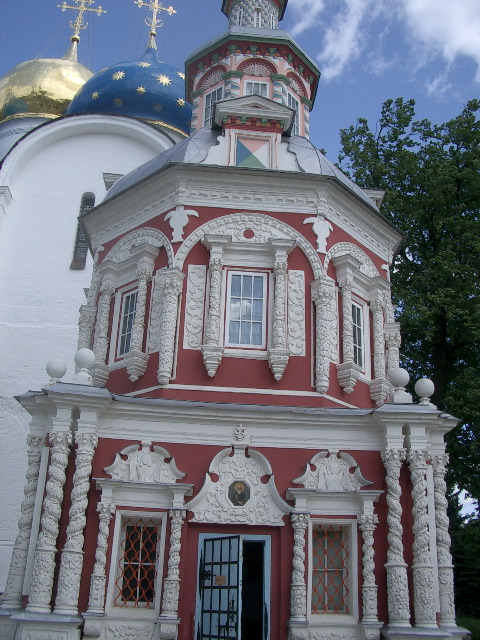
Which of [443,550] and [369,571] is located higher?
[443,550]

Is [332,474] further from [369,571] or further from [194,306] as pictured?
[194,306]

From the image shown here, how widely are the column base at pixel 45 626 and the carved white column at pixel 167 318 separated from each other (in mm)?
3388

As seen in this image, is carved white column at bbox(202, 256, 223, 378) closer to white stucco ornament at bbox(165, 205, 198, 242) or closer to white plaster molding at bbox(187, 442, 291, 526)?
white stucco ornament at bbox(165, 205, 198, 242)

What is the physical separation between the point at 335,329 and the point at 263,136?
12.2ft

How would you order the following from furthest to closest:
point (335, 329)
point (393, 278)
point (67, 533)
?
point (393, 278) → point (335, 329) → point (67, 533)

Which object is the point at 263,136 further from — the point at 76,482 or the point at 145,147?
the point at 145,147

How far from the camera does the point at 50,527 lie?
876 cm

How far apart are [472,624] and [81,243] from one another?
14439mm

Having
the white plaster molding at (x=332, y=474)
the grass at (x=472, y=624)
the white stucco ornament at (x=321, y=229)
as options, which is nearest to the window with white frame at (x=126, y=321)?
the white stucco ornament at (x=321, y=229)

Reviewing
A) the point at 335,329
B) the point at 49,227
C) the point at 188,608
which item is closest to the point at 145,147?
the point at 49,227

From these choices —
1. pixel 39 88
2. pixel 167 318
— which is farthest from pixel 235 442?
pixel 39 88

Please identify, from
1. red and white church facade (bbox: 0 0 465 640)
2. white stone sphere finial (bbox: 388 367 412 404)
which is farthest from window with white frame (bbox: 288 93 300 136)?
white stone sphere finial (bbox: 388 367 412 404)

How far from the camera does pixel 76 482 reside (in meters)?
8.97

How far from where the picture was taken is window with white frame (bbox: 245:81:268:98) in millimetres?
15359
